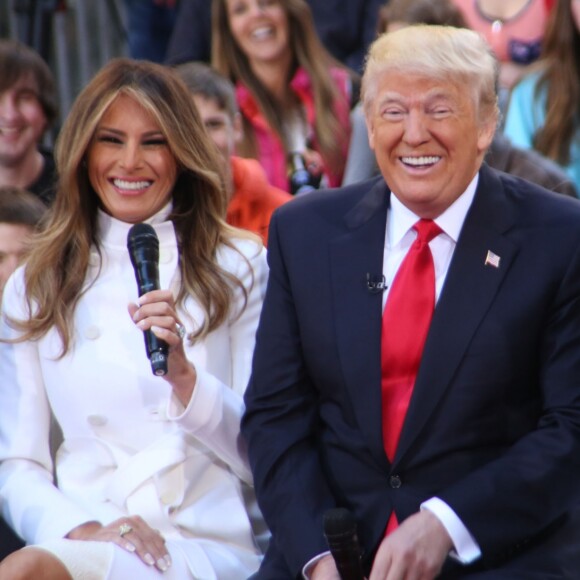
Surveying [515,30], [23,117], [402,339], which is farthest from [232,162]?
[402,339]

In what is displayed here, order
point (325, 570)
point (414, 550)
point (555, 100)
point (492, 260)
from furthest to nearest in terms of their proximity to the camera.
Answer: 1. point (555, 100)
2. point (492, 260)
3. point (325, 570)
4. point (414, 550)

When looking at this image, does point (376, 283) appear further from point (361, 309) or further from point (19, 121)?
point (19, 121)

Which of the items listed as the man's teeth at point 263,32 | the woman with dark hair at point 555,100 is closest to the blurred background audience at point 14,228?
the man's teeth at point 263,32

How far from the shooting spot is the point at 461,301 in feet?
10.4

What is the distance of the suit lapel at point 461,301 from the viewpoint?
123 inches

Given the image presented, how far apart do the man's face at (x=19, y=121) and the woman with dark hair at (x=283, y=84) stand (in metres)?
0.80

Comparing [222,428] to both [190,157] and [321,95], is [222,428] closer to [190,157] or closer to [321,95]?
[190,157]

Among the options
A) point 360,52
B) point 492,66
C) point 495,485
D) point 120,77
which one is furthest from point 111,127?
point 360,52

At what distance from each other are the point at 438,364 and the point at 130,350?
948 millimetres

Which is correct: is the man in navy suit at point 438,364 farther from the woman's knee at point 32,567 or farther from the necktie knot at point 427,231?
the woman's knee at point 32,567

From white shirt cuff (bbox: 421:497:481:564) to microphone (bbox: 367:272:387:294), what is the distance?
1.67 feet

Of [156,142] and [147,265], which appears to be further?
[156,142]

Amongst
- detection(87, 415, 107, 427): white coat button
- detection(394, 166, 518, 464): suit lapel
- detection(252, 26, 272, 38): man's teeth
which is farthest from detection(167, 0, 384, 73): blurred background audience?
detection(394, 166, 518, 464): suit lapel

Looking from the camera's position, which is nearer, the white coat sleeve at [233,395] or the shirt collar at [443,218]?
the shirt collar at [443,218]
